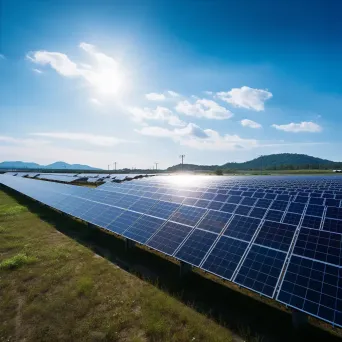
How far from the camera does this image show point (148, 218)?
53.1ft

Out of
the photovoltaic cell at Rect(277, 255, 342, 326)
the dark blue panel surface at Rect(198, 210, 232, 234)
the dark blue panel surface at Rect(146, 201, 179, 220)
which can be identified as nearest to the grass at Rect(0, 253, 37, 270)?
the dark blue panel surface at Rect(146, 201, 179, 220)

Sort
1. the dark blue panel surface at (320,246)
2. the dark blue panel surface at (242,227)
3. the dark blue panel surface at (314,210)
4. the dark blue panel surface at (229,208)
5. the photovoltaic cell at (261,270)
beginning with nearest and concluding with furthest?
the photovoltaic cell at (261,270) < the dark blue panel surface at (320,246) < the dark blue panel surface at (242,227) < the dark blue panel surface at (314,210) < the dark blue panel surface at (229,208)

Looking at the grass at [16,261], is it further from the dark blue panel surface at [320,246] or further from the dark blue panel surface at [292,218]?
the dark blue panel surface at [292,218]

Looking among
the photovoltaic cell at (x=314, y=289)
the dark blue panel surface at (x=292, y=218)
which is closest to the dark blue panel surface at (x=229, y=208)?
the dark blue panel surface at (x=292, y=218)

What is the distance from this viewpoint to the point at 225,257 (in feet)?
34.4

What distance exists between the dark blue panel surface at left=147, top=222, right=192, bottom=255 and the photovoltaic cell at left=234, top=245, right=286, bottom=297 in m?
3.91

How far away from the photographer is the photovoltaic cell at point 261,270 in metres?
8.55

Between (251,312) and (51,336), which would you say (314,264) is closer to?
(251,312)

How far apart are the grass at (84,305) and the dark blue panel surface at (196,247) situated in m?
1.95

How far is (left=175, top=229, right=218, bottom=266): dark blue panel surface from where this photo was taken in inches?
437

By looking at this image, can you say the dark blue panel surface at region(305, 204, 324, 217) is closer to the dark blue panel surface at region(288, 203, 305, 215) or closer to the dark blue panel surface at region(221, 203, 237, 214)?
the dark blue panel surface at region(288, 203, 305, 215)

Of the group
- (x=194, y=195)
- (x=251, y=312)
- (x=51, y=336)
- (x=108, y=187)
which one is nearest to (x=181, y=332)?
(x=251, y=312)

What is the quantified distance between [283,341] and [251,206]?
321 inches

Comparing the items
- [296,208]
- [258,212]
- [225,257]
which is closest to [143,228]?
[225,257]
